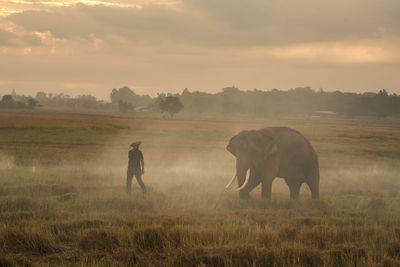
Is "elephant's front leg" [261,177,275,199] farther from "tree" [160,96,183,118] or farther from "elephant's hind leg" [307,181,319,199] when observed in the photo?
"tree" [160,96,183,118]

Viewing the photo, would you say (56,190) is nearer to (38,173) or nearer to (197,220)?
(38,173)

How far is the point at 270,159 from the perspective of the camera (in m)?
13.7

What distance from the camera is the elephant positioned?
13.6 meters

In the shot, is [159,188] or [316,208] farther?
[159,188]

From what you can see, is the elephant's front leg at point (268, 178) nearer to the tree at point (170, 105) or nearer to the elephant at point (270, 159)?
the elephant at point (270, 159)

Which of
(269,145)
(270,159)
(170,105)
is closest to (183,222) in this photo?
(270,159)

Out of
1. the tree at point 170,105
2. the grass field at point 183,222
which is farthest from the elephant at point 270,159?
the tree at point 170,105

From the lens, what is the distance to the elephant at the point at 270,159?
44.6 ft

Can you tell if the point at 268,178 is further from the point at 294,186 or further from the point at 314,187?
the point at 314,187

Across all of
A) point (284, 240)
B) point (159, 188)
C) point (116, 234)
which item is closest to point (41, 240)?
point (116, 234)

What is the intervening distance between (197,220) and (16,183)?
8784 millimetres

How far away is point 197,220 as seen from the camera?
1020 centimetres

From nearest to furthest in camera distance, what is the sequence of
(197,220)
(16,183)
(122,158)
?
(197,220), (16,183), (122,158)

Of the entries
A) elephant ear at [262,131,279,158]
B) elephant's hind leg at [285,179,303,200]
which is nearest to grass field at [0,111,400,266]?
elephant's hind leg at [285,179,303,200]
